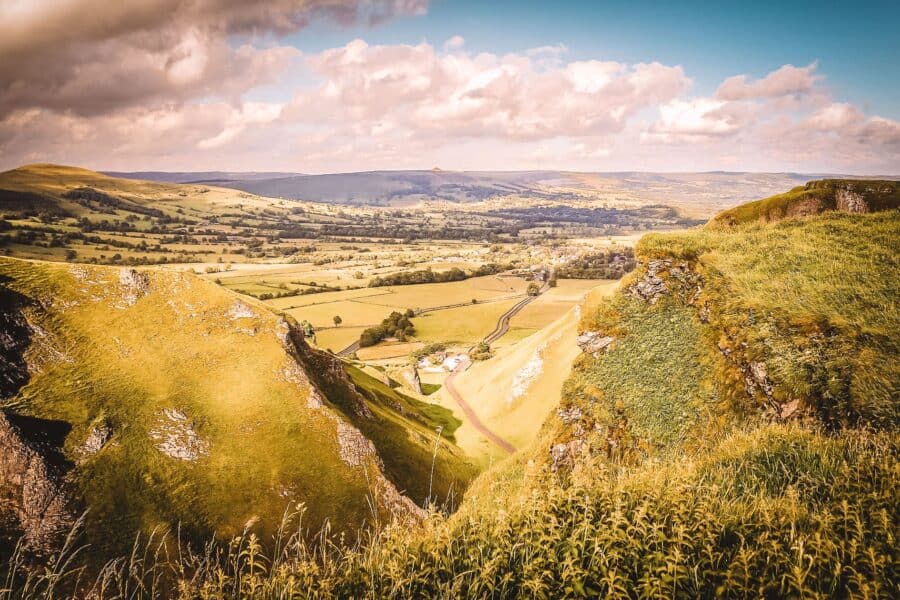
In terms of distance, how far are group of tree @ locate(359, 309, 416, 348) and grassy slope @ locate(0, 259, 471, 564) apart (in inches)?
3217

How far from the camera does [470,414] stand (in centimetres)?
6731

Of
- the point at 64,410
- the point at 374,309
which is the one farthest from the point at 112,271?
the point at 374,309

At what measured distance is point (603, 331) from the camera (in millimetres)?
30594

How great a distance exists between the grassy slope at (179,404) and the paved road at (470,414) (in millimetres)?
20385

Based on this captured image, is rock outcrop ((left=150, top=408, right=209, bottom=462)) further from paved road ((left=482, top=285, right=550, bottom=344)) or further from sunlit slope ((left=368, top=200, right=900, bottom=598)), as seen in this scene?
paved road ((left=482, top=285, right=550, bottom=344))

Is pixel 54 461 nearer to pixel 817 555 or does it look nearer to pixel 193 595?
pixel 193 595

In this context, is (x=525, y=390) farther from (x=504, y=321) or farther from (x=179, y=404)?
(x=504, y=321)

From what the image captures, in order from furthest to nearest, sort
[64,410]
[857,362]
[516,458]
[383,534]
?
[516,458] < [64,410] < [857,362] < [383,534]

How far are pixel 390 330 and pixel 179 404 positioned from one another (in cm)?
9565

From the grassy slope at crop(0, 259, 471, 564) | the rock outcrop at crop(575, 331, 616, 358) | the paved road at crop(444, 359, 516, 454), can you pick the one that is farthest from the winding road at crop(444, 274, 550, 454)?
the rock outcrop at crop(575, 331, 616, 358)

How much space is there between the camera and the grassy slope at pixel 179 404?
23.9m

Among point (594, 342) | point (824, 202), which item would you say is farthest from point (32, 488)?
point (824, 202)

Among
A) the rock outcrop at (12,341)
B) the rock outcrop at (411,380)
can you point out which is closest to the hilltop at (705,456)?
the rock outcrop at (12,341)

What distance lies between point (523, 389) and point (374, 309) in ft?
301
